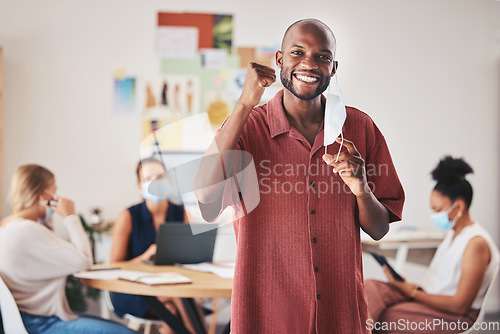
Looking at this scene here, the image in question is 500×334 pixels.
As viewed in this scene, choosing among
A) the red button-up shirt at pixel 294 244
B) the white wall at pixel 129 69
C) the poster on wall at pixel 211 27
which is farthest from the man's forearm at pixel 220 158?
the poster on wall at pixel 211 27

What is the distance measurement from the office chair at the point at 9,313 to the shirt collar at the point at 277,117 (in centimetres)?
157

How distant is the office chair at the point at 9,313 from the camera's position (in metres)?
2.19

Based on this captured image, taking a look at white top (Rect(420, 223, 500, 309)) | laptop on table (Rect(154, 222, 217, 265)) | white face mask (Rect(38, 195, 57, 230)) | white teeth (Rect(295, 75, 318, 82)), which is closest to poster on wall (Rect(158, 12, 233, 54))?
laptop on table (Rect(154, 222, 217, 265))

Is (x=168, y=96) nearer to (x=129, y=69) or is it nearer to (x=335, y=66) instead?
(x=129, y=69)

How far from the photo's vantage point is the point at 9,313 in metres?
2.21

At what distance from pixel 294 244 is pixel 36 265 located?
1584 mm

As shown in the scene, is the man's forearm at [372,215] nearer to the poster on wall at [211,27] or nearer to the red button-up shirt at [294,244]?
the red button-up shirt at [294,244]

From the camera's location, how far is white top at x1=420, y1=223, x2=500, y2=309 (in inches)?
93.6

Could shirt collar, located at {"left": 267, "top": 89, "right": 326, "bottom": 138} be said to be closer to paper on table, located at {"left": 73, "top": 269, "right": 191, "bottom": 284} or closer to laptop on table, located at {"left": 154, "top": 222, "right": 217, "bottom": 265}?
paper on table, located at {"left": 73, "top": 269, "right": 191, "bottom": 284}

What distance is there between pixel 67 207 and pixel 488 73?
3493 millimetres

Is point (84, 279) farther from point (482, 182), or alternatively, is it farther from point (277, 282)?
point (482, 182)

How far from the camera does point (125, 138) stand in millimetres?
4105

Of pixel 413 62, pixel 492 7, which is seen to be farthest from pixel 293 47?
pixel 492 7

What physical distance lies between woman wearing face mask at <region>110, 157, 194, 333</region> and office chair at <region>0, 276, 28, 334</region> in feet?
2.37
